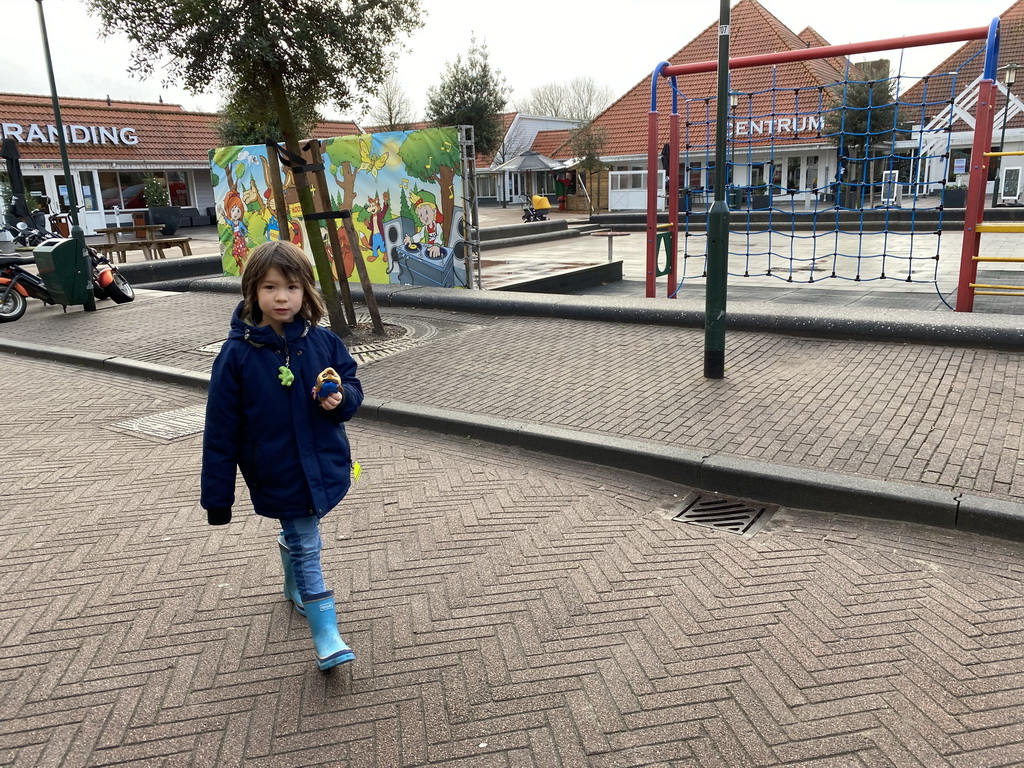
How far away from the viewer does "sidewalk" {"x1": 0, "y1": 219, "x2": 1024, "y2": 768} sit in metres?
2.56

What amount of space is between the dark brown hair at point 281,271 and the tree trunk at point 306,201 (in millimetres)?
5516

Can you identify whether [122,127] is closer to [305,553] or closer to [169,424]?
[169,424]

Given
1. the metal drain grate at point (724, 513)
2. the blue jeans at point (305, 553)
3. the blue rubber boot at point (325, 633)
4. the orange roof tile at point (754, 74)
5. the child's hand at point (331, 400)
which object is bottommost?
the metal drain grate at point (724, 513)

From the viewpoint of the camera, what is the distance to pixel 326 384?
2.73 meters

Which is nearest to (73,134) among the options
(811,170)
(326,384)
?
(811,170)

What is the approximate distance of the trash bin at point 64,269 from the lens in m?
11.0

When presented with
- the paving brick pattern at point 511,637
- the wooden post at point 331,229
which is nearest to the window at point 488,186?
the wooden post at point 331,229

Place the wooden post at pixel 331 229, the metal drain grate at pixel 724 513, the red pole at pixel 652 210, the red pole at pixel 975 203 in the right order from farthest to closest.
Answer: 1. the red pole at pixel 652 210
2. the wooden post at pixel 331 229
3. the red pole at pixel 975 203
4. the metal drain grate at pixel 724 513

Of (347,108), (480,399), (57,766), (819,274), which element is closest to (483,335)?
(480,399)

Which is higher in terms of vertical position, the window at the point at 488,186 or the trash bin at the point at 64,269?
the window at the point at 488,186

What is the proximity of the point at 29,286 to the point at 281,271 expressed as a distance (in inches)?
443

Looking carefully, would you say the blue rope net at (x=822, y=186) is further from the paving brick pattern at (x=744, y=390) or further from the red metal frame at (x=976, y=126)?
the paving brick pattern at (x=744, y=390)

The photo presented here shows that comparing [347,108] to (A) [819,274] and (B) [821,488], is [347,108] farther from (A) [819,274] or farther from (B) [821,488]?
(A) [819,274]

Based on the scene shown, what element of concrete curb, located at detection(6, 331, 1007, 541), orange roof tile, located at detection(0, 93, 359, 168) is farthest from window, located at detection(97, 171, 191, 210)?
concrete curb, located at detection(6, 331, 1007, 541)
